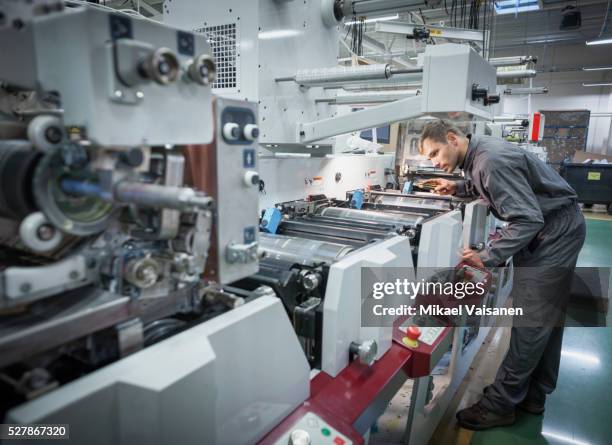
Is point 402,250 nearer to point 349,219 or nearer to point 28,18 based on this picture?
point 349,219

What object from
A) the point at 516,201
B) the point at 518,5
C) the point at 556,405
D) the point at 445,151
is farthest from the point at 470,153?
the point at 518,5

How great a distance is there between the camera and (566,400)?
7.88ft

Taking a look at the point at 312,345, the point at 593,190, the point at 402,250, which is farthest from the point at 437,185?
the point at 593,190

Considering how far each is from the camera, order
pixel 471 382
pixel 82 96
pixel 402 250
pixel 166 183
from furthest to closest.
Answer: pixel 471 382, pixel 402 250, pixel 166 183, pixel 82 96

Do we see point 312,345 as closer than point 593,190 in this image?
Yes

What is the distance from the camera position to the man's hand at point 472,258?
1943 millimetres

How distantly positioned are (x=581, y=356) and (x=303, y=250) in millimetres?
2738

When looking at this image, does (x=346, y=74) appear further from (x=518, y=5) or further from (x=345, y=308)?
(x=518, y=5)

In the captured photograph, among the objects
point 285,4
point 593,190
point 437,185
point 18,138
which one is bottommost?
point 593,190

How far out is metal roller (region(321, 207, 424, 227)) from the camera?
1.91 metres

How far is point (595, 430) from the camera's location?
2.14 m

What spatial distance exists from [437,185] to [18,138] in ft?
8.30

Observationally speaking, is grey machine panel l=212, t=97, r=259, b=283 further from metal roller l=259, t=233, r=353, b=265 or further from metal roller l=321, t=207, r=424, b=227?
metal roller l=321, t=207, r=424, b=227

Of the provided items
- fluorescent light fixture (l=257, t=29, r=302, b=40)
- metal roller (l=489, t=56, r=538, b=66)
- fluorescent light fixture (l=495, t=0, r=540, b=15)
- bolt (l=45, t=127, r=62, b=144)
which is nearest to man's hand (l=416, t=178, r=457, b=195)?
metal roller (l=489, t=56, r=538, b=66)
